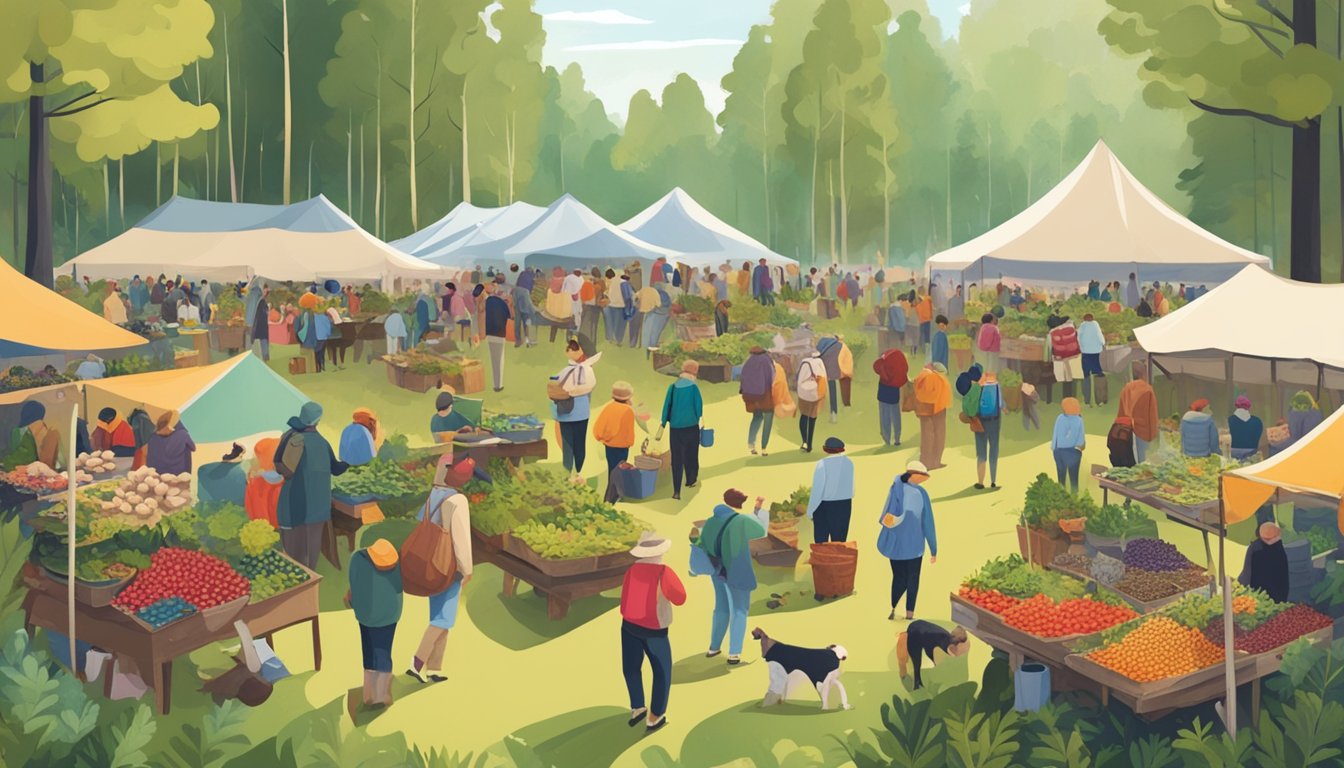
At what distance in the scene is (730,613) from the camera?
980 centimetres

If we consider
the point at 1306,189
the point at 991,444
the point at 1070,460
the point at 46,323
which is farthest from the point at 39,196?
the point at 1306,189

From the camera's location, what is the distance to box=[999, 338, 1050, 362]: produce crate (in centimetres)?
2106

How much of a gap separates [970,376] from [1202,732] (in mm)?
8550

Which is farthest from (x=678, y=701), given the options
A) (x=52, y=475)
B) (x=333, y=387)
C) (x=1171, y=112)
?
(x=1171, y=112)

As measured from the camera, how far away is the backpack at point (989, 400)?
14.7m

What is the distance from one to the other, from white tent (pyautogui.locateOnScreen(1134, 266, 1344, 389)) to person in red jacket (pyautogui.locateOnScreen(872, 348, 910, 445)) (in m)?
2.93

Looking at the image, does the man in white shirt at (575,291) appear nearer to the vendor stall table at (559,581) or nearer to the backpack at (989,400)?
the backpack at (989,400)

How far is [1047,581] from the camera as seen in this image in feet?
30.5

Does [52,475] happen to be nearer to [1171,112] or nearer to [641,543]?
[641,543]

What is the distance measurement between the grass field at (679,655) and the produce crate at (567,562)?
1.47ft

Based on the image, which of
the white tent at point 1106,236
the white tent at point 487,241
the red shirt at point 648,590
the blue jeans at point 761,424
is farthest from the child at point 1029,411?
the white tent at point 487,241

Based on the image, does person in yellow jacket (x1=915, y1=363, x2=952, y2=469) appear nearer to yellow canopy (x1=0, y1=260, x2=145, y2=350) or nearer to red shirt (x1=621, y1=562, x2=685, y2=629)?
red shirt (x1=621, y1=562, x2=685, y2=629)

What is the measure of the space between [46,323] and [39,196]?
954cm

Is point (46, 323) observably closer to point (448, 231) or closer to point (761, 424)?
point (761, 424)
